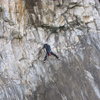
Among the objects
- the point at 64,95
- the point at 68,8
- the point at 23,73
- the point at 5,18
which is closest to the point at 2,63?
the point at 23,73

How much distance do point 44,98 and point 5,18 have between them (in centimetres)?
612

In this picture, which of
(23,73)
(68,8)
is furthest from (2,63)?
(68,8)

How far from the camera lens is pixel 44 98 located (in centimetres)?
2158

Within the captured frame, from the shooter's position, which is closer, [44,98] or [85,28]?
[44,98]

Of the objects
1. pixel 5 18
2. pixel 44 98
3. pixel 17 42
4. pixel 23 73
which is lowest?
pixel 44 98

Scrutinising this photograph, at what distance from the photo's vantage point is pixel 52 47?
23.6 metres

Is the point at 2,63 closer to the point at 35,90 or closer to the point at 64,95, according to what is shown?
the point at 35,90

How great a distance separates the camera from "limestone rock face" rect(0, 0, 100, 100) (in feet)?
70.2

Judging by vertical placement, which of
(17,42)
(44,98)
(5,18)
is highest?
(5,18)

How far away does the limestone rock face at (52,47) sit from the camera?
70.2ft

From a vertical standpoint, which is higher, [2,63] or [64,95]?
[2,63]

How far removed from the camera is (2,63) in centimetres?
2098

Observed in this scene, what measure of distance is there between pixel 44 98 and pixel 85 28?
21.4 feet

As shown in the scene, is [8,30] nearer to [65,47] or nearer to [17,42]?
[17,42]
